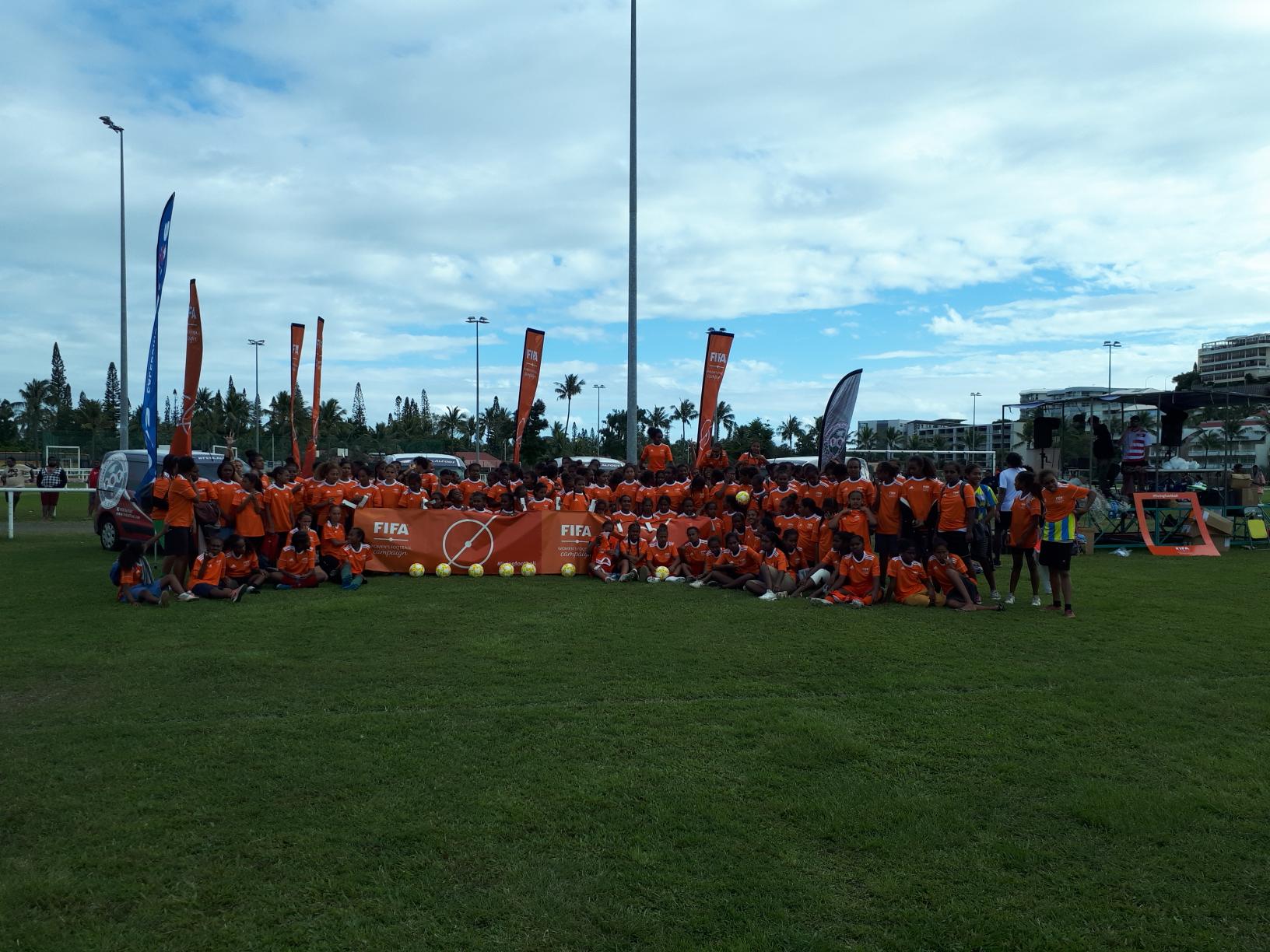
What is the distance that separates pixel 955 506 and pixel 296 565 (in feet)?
27.9

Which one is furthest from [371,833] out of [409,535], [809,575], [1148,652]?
[409,535]

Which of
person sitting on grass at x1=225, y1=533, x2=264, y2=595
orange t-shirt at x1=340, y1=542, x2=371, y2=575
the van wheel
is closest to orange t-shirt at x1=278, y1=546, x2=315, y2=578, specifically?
person sitting on grass at x1=225, y1=533, x2=264, y2=595

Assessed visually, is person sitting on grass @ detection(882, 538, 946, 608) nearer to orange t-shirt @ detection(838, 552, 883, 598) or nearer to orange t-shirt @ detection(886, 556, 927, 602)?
orange t-shirt @ detection(886, 556, 927, 602)

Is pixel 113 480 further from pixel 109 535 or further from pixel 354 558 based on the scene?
pixel 354 558

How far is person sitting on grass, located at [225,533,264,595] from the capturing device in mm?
11281

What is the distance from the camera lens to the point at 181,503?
10.9 metres

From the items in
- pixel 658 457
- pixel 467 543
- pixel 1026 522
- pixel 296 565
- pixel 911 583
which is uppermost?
pixel 658 457

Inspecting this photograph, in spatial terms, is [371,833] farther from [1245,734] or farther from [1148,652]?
[1148,652]

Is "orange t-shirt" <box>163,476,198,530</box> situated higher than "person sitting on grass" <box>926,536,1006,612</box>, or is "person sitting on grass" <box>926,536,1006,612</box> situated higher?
"orange t-shirt" <box>163,476,198,530</box>

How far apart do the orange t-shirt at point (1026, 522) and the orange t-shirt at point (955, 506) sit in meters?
0.53

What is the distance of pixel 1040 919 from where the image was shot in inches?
138

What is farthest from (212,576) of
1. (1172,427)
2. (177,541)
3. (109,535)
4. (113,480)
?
(1172,427)

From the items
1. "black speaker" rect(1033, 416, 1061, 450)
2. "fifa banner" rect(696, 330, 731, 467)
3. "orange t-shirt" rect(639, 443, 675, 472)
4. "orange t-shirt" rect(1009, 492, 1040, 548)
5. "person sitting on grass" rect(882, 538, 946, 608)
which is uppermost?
"fifa banner" rect(696, 330, 731, 467)

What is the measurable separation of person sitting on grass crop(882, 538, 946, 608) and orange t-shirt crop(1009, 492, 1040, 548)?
3.81 feet
